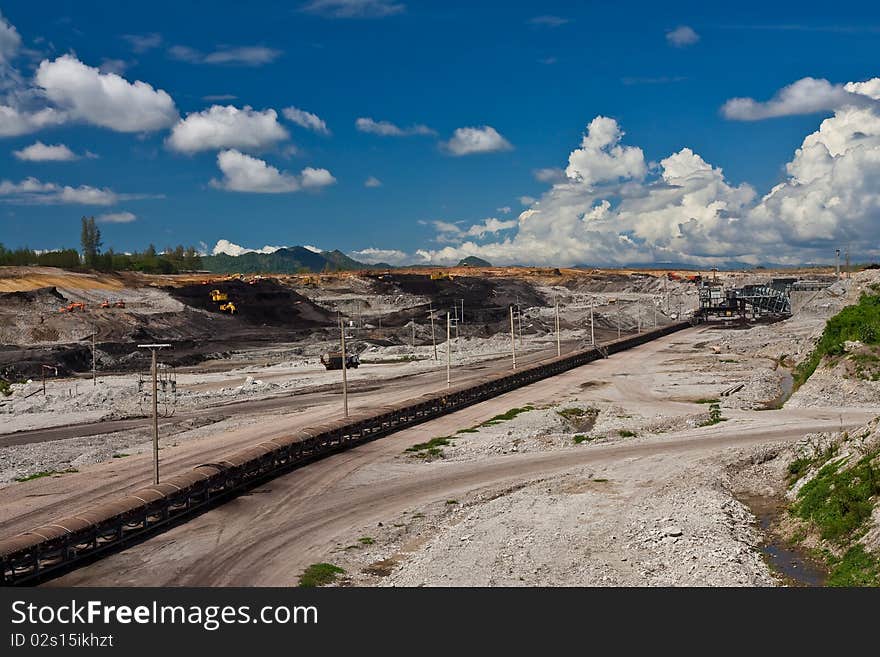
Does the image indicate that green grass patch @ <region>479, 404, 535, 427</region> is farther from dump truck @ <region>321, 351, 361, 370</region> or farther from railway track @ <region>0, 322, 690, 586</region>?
dump truck @ <region>321, 351, 361, 370</region>

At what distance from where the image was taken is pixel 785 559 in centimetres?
2934

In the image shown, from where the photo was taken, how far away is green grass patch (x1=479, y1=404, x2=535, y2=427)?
5878 cm

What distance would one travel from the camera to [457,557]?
2906 cm

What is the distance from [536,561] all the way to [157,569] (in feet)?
42.4

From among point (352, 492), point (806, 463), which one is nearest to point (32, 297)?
point (352, 492)

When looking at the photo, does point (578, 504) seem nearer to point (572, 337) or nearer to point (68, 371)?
point (68, 371)

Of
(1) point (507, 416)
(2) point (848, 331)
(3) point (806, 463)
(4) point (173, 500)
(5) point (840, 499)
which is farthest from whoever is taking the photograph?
(2) point (848, 331)

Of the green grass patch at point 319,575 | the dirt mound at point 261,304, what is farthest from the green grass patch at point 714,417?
the dirt mound at point 261,304

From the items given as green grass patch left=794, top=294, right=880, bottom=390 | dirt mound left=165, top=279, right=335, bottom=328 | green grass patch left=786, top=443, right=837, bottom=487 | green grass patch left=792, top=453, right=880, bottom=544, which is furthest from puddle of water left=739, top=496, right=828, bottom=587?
dirt mound left=165, top=279, right=335, bottom=328

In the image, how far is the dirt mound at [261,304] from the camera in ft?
551

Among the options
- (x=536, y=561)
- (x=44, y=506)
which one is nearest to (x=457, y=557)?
(x=536, y=561)

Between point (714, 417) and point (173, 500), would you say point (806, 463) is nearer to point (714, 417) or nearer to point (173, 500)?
point (714, 417)

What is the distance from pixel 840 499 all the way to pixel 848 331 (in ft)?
141

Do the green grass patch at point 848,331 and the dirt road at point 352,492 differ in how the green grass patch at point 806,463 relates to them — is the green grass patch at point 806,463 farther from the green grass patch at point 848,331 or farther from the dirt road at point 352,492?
the green grass patch at point 848,331
